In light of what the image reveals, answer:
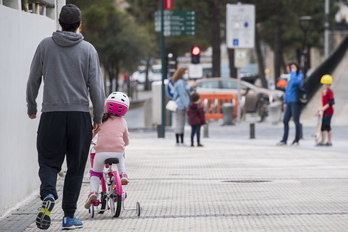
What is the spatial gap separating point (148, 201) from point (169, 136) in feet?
56.8

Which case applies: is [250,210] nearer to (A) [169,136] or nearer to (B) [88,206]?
(B) [88,206]

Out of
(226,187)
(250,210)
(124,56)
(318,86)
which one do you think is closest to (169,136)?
(318,86)

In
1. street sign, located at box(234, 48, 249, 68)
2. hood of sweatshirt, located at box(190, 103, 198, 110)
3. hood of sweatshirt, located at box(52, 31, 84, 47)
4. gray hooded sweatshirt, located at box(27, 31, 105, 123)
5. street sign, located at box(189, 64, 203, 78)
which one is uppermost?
hood of sweatshirt, located at box(52, 31, 84, 47)

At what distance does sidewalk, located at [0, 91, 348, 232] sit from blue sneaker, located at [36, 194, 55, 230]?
59cm

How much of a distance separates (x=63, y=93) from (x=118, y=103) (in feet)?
3.47

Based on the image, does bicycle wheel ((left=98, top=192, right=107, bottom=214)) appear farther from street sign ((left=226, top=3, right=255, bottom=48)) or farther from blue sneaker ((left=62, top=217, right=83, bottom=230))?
street sign ((left=226, top=3, right=255, bottom=48))

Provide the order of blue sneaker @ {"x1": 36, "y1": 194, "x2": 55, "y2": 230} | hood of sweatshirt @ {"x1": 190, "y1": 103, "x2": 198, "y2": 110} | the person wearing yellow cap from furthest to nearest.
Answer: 1. hood of sweatshirt @ {"x1": 190, "y1": 103, "x2": 198, "y2": 110}
2. the person wearing yellow cap
3. blue sneaker @ {"x1": 36, "y1": 194, "x2": 55, "y2": 230}

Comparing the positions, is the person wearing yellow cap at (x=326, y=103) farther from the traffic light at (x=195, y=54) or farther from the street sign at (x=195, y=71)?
the street sign at (x=195, y=71)

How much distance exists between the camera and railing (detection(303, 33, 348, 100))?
36250 mm

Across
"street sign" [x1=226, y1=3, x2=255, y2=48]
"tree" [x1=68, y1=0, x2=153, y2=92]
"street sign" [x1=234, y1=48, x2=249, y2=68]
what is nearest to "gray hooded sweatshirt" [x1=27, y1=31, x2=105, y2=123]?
"street sign" [x1=234, y1=48, x2=249, y2=68]

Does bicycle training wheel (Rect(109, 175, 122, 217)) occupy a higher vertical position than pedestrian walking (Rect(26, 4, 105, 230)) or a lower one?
lower

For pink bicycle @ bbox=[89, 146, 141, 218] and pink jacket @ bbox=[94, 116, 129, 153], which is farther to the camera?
pink jacket @ bbox=[94, 116, 129, 153]

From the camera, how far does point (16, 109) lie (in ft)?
31.0

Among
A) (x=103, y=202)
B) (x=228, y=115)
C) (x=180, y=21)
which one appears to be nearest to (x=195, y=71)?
(x=228, y=115)
